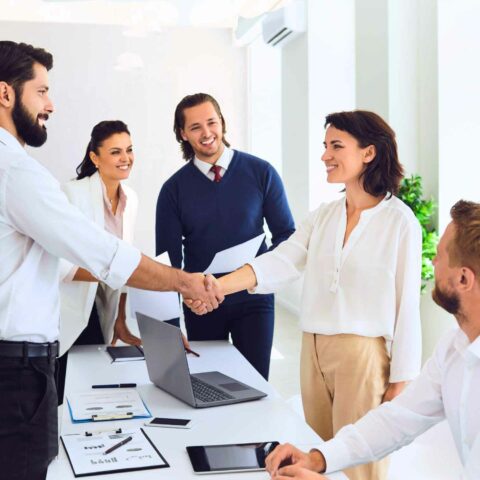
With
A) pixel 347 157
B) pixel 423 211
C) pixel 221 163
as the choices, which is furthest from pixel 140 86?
pixel 347 157

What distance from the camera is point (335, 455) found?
68.6 inches

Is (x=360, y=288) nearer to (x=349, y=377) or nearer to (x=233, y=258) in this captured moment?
(x=349, y=377)

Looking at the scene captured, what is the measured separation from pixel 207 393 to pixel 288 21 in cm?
569

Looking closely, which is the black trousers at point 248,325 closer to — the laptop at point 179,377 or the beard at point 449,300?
the laptop at point 179,377

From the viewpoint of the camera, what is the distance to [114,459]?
1.73 meters

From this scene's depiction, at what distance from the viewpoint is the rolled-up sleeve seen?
5.80ft

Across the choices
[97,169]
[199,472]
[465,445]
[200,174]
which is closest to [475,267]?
[465,445]

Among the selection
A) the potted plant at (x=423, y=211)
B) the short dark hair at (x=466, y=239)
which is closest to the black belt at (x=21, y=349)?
the short dark hair at (x=466, y=239)

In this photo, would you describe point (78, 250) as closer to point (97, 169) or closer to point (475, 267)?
point (475, 267)

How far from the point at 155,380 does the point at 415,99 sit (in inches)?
136

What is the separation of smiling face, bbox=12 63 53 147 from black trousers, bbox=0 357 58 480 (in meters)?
0.63

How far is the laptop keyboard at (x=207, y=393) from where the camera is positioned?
7.30ft

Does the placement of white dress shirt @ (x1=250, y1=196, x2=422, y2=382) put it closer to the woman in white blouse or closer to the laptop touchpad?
the woman in white blouse

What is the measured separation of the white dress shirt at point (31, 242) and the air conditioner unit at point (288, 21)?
230 inches
